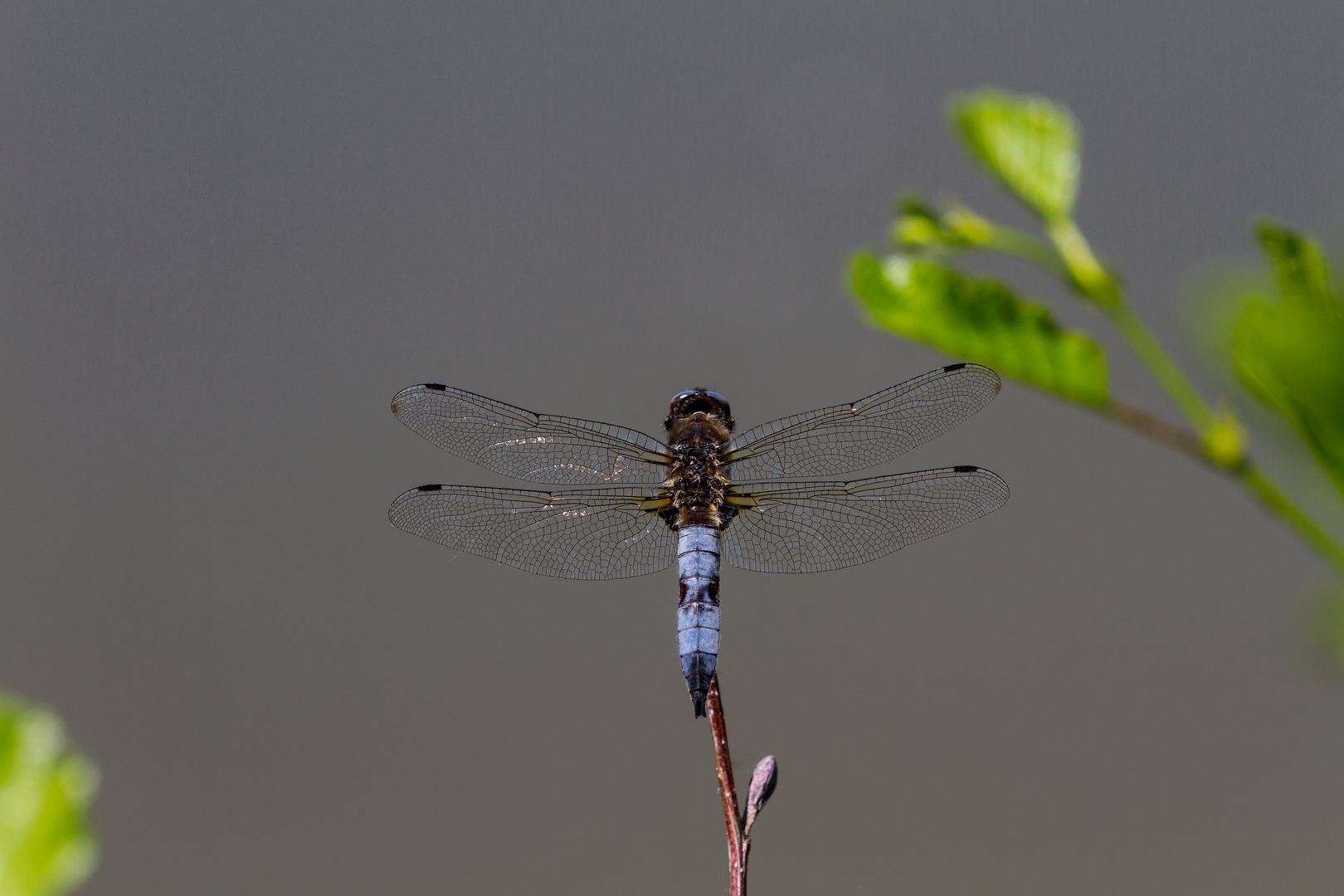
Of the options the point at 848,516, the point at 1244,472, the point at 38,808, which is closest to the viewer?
the point at 38,808

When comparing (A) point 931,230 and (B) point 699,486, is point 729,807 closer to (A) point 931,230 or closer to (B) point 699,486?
(A) point 931,230

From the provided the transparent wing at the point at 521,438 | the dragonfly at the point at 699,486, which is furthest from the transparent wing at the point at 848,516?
the transparent wing at the point at 521,438

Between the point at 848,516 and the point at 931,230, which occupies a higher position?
the point at 848,516

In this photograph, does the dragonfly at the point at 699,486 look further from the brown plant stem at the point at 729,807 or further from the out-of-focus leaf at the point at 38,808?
the out-of-focus leaf at the point at 38,808

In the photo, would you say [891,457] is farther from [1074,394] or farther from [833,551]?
[1074,394]

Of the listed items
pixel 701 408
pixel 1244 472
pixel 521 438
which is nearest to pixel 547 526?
pixel 521 438

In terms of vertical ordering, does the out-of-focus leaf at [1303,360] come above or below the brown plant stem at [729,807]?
above
